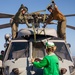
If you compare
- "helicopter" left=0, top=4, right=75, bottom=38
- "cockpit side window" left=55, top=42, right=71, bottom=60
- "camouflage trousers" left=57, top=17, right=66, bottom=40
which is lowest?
"cockpit side window" left=55, top=42, right=71, bottom=60

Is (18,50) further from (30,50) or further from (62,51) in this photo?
(62,51)

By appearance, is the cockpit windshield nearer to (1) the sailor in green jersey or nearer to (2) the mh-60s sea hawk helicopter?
(2) the mh-60s sea hawk helicopter

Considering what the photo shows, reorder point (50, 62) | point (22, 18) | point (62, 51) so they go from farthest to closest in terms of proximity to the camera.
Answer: point (22, 18) < point (62, 51) < point (50, 62)

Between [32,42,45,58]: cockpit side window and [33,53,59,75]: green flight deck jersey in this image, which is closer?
[33,53,59,75]: green flight deck jersey

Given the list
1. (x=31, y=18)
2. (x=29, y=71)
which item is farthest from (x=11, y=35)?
(x=29, y=71)

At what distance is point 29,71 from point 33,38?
56.0 inches

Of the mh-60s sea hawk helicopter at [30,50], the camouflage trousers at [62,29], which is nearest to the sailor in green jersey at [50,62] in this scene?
the mh-60s sea hawk helicopter at [30,50]

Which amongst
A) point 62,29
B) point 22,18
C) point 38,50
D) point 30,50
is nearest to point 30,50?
point 30,50

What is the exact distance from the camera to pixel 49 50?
6.10 m

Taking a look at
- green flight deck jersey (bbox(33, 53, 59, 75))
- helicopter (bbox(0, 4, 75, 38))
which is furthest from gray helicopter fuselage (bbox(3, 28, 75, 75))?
green flight deck jersey (bbox(33, 53, 59, 75))

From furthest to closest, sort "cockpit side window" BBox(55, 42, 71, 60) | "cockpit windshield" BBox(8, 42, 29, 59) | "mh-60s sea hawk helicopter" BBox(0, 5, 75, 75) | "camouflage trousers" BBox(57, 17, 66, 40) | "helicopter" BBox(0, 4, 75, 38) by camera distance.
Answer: "camouflage trousers" BBox(57, 17, 66, 40)
"helicopter" BBox(0, 4, 75, 38)
"cockpit side window" BBox(55, 42, 71, 60)
"cockpit windshield" BBox(8, 42, 29, 59)
"mh-60s sea hawk helicopter" BBox(0, 5, 75, 75)

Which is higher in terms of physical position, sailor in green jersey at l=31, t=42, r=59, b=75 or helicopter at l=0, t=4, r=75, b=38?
helicopter at l=0, t=4, r=75, b=38

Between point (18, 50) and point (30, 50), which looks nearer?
point (30, 50)

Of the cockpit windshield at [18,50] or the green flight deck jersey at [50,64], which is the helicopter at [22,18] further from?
the green flight deck jersey at [50,64]
